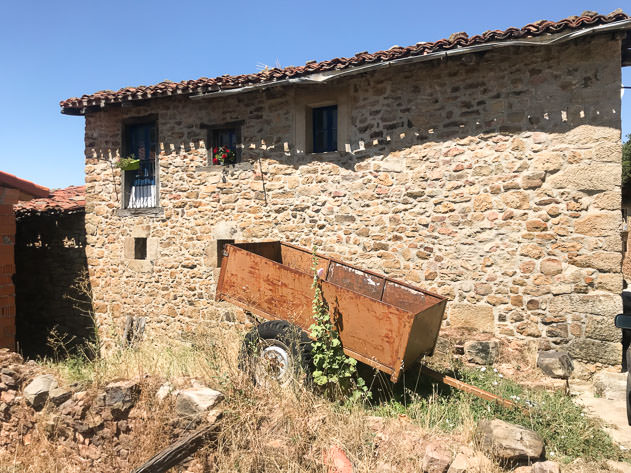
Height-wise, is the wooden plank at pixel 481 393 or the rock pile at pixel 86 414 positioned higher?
the wooden plank at pixel 481 393

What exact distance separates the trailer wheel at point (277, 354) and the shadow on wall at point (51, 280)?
21.4ft

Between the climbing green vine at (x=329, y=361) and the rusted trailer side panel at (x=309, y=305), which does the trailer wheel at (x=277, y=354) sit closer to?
the climbing green vine at (x=329, y=361)

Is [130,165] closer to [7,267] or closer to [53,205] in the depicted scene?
[53,205]

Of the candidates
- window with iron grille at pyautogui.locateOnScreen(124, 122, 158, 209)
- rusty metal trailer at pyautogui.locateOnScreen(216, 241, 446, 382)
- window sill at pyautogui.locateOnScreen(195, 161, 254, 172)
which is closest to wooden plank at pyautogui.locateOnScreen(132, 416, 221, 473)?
rusty metal trailer at pyautogui.locateOnScreen(216, 241, 446, 382)

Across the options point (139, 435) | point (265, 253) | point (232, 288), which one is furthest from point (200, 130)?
point (139, 435)

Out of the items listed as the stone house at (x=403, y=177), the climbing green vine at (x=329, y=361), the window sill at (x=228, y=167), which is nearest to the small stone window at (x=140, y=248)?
the stone house at (x=403, y=177)

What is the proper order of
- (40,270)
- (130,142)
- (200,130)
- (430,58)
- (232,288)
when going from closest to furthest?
(232,288)
(430,58)
(200,130)
(130,142)
(40,270)

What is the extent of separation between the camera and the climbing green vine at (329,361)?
4535mm

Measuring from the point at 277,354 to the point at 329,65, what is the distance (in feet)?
15.4

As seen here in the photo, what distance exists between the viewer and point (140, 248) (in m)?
9.45

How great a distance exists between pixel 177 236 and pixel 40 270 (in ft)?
12.9

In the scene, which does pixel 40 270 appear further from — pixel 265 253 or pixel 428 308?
pixel 428 308

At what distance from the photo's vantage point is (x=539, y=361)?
19.2ft

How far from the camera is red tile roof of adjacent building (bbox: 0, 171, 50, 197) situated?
7.36 meters
